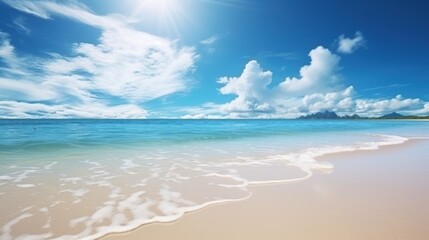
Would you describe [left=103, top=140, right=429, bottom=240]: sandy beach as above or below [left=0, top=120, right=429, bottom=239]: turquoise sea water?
below

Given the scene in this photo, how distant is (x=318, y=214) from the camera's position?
4.71 meters

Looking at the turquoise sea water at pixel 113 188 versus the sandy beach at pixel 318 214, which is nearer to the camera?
the sandy beach at pixel 318 214

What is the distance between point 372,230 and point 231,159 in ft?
24.0

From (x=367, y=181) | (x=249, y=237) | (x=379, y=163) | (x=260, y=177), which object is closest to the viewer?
(x=249, y=237)

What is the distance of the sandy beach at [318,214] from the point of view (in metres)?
3.96

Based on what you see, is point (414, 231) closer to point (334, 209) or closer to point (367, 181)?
point (334, 209)

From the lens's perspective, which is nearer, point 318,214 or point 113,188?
point 318,214

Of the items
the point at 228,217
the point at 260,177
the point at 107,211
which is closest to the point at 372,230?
the point at 228,217

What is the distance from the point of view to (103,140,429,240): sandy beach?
156 inches

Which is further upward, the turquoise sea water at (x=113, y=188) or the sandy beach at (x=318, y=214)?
the turquoise sea water at (x=113, y=188)

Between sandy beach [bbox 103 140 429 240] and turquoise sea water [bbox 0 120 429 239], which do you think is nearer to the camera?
sandy beach [bbox 103 140 429 240]

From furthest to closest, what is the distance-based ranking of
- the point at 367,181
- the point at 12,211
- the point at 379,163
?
the point at 379,163
the point at 367,181
the point at 12,211

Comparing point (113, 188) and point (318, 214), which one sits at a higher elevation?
point (113, 188)

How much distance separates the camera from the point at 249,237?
12.7 feet
